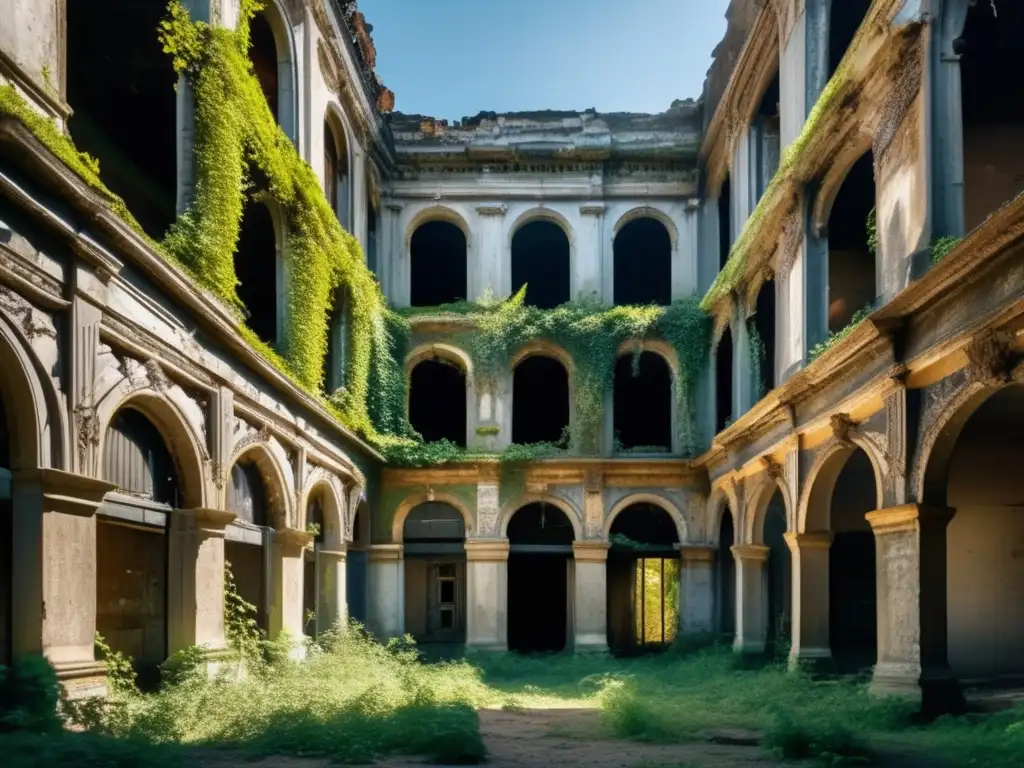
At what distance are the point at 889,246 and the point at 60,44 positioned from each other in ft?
29.5

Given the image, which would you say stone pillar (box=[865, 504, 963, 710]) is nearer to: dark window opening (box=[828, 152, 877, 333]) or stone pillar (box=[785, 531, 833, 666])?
stone pillar (box=[785, 531, 833, 666])

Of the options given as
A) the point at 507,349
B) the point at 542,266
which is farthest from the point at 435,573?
the point at 542,266

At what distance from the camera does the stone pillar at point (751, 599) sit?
1653 centimetres

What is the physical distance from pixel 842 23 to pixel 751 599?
372 inches

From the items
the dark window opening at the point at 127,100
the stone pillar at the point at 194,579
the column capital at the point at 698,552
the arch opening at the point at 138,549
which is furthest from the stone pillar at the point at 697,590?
the arch opening at the point at 138,549

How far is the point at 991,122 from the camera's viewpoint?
13.2 meters

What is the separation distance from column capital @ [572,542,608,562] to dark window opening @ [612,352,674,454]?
8.52ft

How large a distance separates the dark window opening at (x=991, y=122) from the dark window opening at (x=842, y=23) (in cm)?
184

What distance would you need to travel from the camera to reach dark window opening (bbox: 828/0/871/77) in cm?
1373

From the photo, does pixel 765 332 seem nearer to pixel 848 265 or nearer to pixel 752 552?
pixel 848 265

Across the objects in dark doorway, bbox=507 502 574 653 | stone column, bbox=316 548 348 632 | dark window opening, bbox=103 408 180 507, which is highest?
dark window opening, bbox=103 408 180 507

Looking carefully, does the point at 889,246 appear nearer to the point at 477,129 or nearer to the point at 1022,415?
the point at 1022,415

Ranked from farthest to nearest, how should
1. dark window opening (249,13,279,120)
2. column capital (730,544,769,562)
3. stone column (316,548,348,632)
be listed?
column capital (730,544,769,562), stone column (316,548,348,632), dark window opening (249,13,279,120)

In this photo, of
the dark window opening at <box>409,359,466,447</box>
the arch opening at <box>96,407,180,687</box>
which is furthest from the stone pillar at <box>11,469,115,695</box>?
the dark window opening at <box>409,359,466,447</box>
